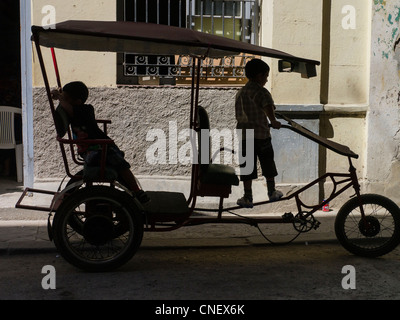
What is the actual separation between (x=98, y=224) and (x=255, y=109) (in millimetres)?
1770

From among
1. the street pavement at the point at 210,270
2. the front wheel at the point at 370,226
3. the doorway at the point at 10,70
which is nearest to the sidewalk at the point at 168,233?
the street pavement at the point at 210,270

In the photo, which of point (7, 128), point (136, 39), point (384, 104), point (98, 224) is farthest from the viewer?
point (7, 128)

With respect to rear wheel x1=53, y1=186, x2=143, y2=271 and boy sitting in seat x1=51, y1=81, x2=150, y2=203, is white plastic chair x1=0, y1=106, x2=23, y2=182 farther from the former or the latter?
rear wheel x1=53, y1=186, x2=143, y2=271

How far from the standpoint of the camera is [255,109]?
554cm

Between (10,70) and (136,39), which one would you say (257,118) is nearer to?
(136,39)

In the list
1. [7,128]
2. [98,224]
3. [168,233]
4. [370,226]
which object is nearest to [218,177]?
[98,224]

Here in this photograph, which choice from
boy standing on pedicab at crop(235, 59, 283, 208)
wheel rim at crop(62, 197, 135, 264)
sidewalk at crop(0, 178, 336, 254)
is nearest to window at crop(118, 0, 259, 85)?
sidewalk at crop(0, 178, 336, 254)

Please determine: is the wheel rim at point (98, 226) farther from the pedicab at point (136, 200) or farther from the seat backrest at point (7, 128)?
the seat backrest at point (7, 128)

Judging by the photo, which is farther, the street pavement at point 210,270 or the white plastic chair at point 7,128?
the white plastic chair at point 7,128

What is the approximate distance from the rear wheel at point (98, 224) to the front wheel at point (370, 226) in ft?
6.33

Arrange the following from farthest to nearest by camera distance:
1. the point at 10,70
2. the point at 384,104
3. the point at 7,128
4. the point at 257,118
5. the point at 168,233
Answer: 1. the point at 10,70
2. the point at 7,128
3. the point at 384,104
4. the point at 168,233
5. the point at 257,118

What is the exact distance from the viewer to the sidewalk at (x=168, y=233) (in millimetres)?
6055

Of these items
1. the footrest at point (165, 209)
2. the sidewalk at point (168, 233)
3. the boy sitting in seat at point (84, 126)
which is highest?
the boy sitting in seat at point (84, 126)
